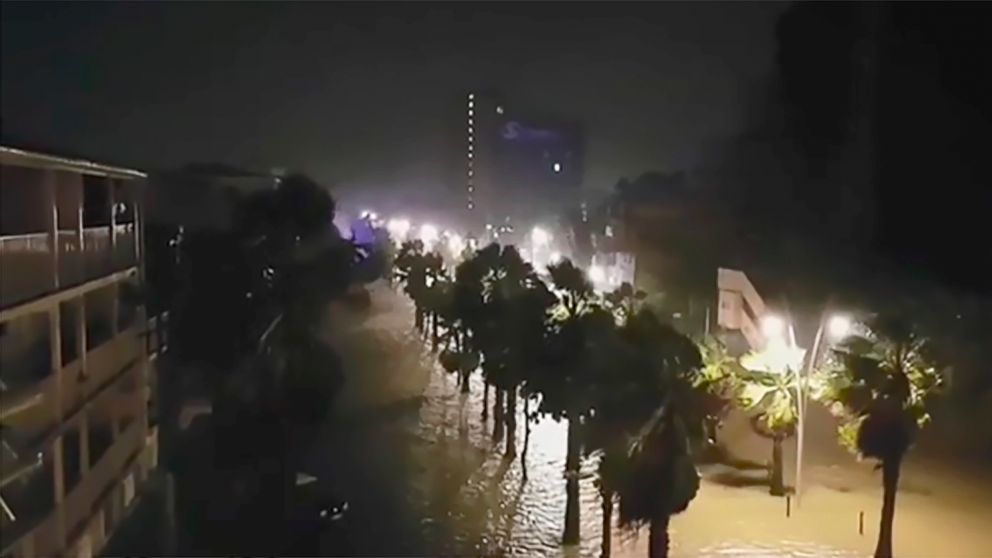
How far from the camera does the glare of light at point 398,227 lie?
3.56 metres

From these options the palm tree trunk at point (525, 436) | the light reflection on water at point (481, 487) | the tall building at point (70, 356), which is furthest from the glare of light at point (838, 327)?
the tall building at point (70, 356)

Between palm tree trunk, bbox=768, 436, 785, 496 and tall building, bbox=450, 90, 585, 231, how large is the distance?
1297mm

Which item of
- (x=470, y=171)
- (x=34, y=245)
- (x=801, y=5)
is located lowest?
(x=34, y=245)

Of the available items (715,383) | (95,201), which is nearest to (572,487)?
(715,383)

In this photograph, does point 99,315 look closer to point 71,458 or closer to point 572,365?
point 71,458

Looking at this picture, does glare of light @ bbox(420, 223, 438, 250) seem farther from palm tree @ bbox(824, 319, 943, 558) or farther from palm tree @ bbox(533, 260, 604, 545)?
palm tree @ bbox(824, 319, 943, 558)

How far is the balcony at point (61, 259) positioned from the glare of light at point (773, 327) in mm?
2517

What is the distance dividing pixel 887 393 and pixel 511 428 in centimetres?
139

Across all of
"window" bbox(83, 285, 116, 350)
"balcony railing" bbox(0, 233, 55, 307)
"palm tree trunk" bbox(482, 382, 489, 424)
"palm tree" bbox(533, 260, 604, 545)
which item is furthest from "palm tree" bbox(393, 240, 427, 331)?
"balcony railing" bbox(0, 233, 55, 307)

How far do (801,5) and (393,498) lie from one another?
2.44m

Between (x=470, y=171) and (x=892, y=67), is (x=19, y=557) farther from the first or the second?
(x=892, y=67)

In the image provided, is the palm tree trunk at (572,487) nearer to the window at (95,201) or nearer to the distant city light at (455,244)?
the distant city light at (455,244)

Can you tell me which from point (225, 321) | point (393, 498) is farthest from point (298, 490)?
point (225, 321)

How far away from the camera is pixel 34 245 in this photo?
3.08m
